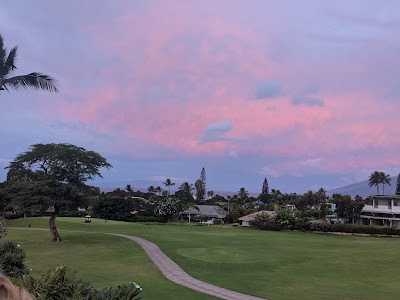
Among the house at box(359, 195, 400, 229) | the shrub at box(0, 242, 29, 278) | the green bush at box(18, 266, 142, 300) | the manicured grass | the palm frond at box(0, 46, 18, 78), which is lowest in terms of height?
the manicured grass

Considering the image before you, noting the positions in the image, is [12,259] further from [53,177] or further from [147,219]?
[147,219]

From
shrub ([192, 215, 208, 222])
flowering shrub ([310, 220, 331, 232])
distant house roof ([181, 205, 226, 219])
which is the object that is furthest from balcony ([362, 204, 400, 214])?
shrub ([192, 215, 208, 222])

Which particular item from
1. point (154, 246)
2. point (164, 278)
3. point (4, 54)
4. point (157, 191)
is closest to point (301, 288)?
point (164, 278)

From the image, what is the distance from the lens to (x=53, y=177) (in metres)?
40.6

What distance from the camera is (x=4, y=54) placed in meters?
15.0

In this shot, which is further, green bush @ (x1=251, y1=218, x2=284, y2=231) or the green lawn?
green bush @ (x1=251, y1=218, x2=284, y2=231)

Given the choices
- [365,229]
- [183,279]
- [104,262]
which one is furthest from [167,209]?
[183,279]

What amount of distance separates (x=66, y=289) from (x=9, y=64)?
39.2 ft

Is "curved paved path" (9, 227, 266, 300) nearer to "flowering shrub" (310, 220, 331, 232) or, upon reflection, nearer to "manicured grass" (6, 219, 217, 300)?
"manicured grass" (6, 219, 217, 300)

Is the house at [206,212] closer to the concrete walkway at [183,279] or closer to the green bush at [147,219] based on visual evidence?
the green bush at [147,219]

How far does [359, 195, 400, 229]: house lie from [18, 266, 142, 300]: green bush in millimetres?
75031

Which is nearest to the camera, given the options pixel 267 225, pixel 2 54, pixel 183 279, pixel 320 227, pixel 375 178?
pixel 2 54

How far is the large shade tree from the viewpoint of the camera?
39156 millimetres

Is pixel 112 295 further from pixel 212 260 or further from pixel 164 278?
pixel 212 260
